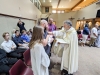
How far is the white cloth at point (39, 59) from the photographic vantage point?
1.23 m

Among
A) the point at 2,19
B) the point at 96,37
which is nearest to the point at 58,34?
the point at 2,19

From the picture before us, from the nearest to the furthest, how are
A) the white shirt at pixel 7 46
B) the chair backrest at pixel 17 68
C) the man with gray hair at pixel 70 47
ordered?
the chair backrest at pixel 17 68 → the man with gray hair at pixel 70 47 → the white shirt at pixel 7 46

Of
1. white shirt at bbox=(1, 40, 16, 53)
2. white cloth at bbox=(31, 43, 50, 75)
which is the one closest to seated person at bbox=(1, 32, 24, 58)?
white shirt at bbox=(1, 40, 16, 53)

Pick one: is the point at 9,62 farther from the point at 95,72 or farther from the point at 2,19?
the point at 95,72

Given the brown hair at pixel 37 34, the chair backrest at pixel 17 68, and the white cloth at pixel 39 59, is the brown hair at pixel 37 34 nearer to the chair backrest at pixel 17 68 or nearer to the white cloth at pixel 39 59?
the white cloth at pixel 39 59

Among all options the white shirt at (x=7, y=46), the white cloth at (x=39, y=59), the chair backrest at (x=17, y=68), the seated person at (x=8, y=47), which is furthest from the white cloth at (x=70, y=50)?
the white shirt at (x=7, y=46)

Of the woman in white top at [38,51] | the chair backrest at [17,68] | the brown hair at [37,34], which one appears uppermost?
the brown hair at [37,34]

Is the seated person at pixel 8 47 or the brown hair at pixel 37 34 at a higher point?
the brown hair at pixel 37 34

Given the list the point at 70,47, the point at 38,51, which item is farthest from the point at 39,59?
the point at 70,47

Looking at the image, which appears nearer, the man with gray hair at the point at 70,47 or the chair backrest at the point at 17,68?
the chair backrest at the point at 17,68

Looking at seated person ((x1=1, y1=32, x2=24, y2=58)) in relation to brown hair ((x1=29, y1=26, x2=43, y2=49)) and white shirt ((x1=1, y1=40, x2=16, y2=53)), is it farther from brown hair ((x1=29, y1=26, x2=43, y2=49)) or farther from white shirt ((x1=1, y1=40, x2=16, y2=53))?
brown hair ((x1=29, y1=26, x2=43, y2=49))

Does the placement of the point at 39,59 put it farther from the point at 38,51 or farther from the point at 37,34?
the point at 37,34

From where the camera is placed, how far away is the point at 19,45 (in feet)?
10.3

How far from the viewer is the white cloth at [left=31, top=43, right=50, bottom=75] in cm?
123
